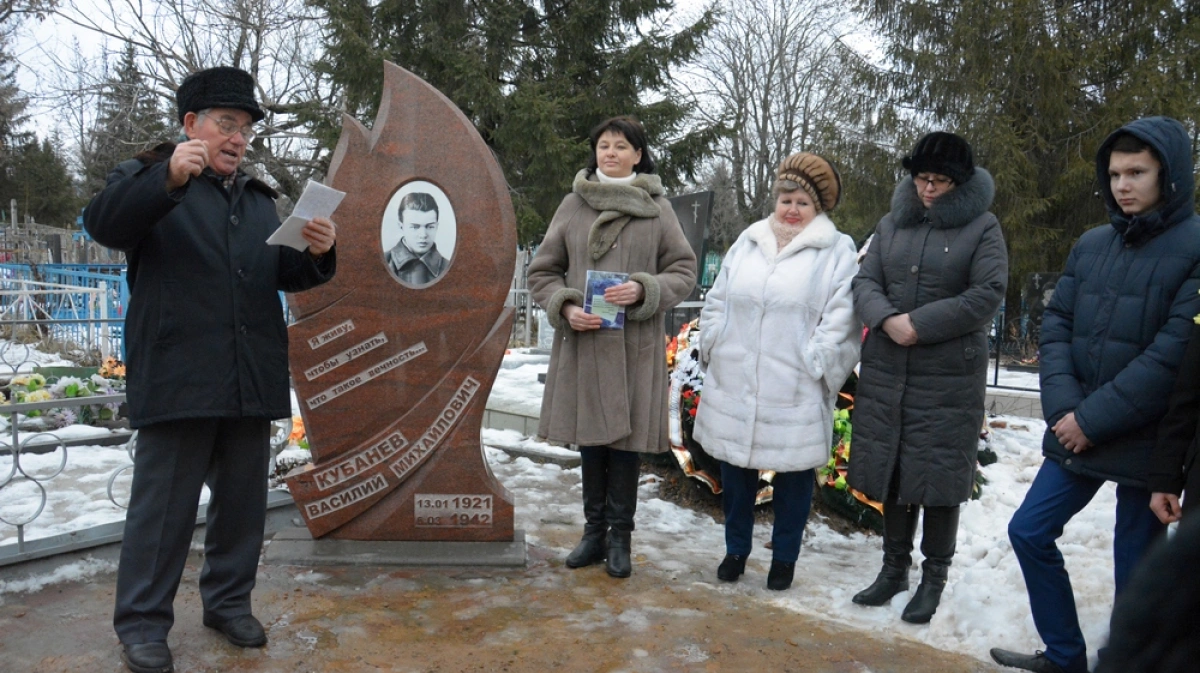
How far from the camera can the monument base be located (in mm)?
3816

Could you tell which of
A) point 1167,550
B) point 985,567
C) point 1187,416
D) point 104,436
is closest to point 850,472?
point 985,567

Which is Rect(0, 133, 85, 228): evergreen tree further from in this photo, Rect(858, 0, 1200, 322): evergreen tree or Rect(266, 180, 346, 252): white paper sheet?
Rect(266, 180, 346, 252): white paper sheet

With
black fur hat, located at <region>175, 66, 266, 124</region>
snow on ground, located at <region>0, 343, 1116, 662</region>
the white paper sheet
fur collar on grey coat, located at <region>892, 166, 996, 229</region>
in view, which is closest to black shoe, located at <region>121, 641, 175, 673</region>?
snow on ground, located at <region>0, 343, 1116, 662</region>

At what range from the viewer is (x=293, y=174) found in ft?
68.7

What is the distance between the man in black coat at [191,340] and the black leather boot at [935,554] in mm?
2386

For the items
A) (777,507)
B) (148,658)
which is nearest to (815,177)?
(777,507)

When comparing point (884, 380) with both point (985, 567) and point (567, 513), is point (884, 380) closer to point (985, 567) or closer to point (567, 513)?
point (985, 567)

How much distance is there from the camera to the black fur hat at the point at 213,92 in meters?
2.77

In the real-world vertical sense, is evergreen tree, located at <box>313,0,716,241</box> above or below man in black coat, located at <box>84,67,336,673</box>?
above

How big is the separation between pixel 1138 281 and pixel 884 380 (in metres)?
0.93

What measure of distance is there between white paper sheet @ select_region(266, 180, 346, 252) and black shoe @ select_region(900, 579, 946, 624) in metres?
2.52

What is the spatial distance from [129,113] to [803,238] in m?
19.6

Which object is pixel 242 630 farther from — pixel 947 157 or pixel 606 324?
pixel 947 157

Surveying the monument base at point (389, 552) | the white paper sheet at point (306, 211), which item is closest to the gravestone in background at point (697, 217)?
the monument base at point (389, 552)
